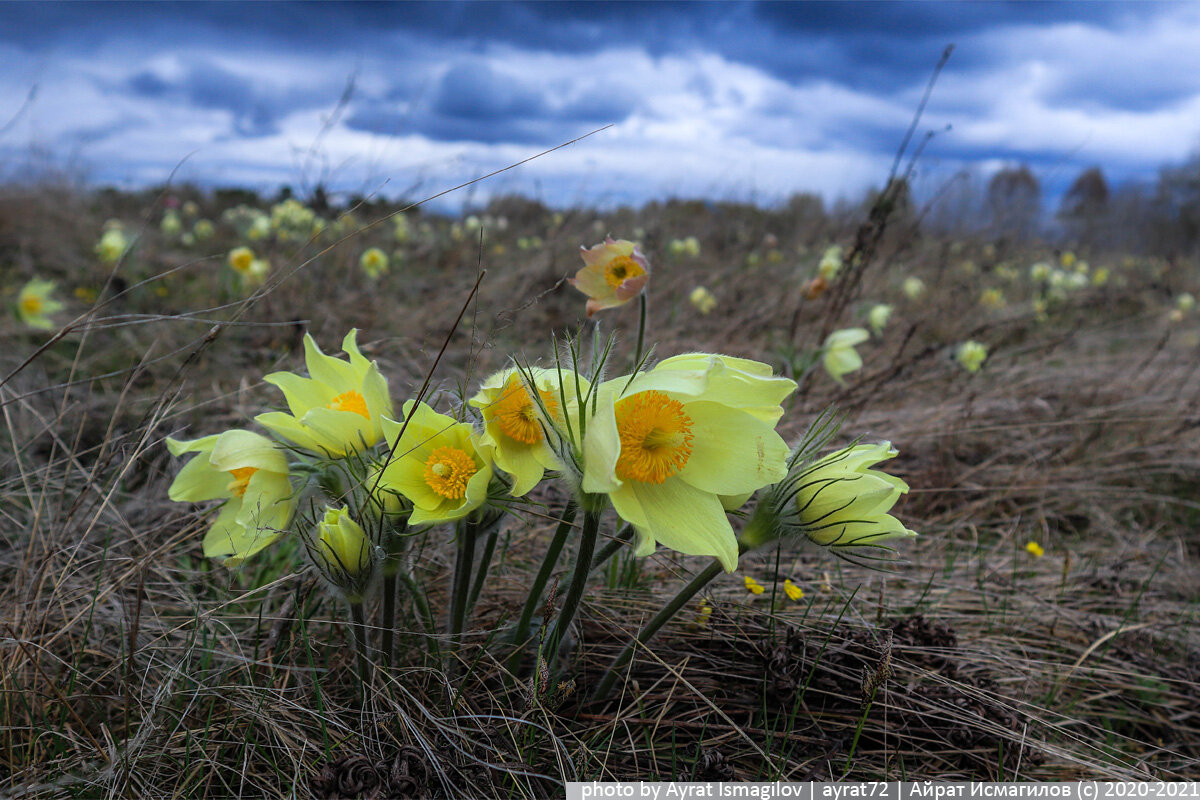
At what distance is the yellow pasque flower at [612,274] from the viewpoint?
175 cm

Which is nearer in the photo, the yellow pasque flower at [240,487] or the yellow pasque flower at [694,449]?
the yellow pasque flower at [694,449]

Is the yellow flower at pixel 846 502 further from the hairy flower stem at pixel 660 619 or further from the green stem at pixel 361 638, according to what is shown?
the green stem at pixel 361 638

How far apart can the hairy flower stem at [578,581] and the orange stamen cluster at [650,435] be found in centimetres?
9

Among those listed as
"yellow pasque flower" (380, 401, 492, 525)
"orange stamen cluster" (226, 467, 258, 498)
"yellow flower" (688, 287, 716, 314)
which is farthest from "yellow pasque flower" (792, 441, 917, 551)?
"yellow flower" (688, 287, 716, 314)

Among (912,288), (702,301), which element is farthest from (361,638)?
(912,288)

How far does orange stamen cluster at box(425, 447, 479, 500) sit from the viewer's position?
3.58 ft

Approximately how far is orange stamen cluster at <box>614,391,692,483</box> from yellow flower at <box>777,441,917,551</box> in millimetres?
219

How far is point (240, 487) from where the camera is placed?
4.14ft

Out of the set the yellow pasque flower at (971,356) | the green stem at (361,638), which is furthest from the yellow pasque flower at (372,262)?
the green stem at (361,638)

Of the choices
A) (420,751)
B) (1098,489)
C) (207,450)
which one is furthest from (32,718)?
(1098,489)

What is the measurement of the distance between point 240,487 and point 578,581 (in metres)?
0.62

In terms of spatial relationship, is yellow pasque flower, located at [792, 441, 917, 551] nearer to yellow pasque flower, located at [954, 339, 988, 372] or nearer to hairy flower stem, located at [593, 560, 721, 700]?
hairy flower stem, located at [593, 560, 721, 700]

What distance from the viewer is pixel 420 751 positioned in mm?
1188

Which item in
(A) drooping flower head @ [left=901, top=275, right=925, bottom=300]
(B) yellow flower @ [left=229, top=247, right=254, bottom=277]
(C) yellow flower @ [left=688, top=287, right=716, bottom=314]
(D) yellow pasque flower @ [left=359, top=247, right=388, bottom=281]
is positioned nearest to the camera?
(B) yellow flower @ [left=229, top=247, right=254, bottom=277]
